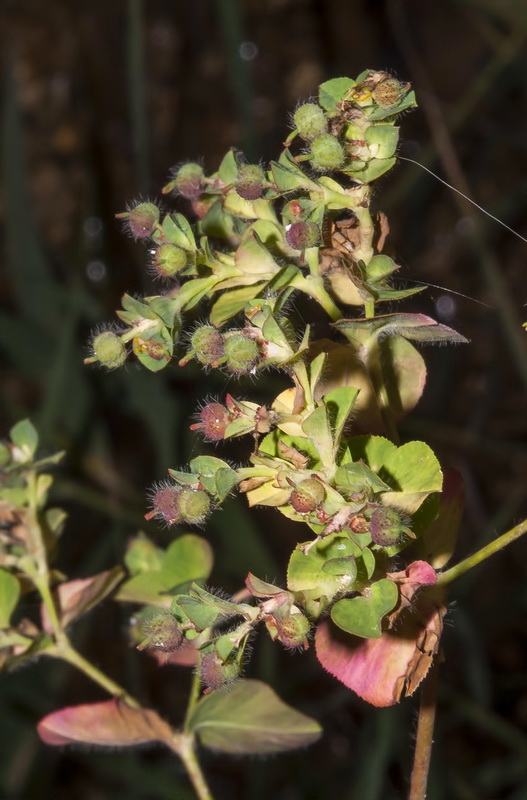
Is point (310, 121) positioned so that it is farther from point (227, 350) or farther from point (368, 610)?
point (368, 610)

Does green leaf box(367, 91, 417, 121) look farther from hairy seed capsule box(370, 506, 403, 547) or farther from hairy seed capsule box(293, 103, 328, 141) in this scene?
hairy seed capsule box(370, 506, 403, 547)

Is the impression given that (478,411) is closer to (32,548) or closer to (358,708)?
(358,708)

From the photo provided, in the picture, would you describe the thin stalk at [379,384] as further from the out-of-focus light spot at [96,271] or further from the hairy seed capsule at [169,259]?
the out-of-focus light spot at [96,271]

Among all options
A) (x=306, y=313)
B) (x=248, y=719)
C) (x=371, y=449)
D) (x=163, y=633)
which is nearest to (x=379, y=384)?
(x=371, y=449)

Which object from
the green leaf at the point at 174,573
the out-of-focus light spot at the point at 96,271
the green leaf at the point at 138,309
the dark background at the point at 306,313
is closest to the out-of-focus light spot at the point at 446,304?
the dark background at the point at 306,313

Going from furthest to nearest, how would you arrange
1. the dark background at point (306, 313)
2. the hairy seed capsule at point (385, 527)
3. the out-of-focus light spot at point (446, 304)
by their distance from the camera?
the out-of-focus light spot at point (446, 304)
the dark background at point (306, 313)
the hairy seed capsule at point (385, 527)

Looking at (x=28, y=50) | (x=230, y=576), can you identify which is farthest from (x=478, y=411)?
(x=28, y=50)
